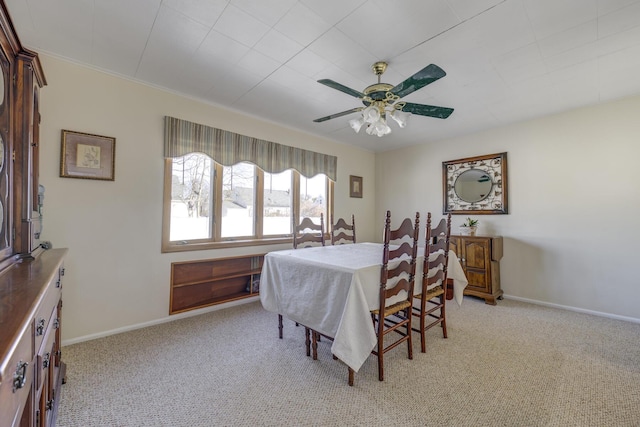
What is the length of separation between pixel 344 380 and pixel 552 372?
156cm

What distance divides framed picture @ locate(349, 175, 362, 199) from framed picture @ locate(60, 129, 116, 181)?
11.6 ft

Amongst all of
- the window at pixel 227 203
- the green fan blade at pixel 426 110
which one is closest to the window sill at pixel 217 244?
the window at pixel 227 203

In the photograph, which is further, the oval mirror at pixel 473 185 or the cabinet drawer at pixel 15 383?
the oval mirror at pixel 473 185

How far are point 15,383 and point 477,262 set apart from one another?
165 inches

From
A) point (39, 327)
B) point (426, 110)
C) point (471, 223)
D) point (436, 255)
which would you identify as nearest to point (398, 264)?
point (436, 255)

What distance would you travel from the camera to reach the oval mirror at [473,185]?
4.03 metres

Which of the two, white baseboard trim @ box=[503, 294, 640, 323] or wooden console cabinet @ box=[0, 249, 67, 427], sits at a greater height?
wooden console cabinet @ box=[0, 249, 67, 427]

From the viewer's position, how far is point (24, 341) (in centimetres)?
73

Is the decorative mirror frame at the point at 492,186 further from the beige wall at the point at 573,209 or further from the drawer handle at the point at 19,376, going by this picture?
the drawer handle at the point at 19,376

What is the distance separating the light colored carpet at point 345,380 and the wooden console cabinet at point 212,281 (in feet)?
1.29

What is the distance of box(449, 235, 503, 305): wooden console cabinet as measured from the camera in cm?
357

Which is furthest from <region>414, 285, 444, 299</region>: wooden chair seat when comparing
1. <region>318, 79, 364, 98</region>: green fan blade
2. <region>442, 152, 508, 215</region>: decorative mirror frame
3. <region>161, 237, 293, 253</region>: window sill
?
<region>161, 237, 293, 253</region>: window sill

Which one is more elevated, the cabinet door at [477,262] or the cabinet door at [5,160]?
the cabinet door at [5,160]

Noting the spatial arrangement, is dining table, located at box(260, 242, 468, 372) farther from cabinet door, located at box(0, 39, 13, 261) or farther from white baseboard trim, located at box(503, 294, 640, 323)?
white baseboard trim, located at box(503, 294, 640, 323)
